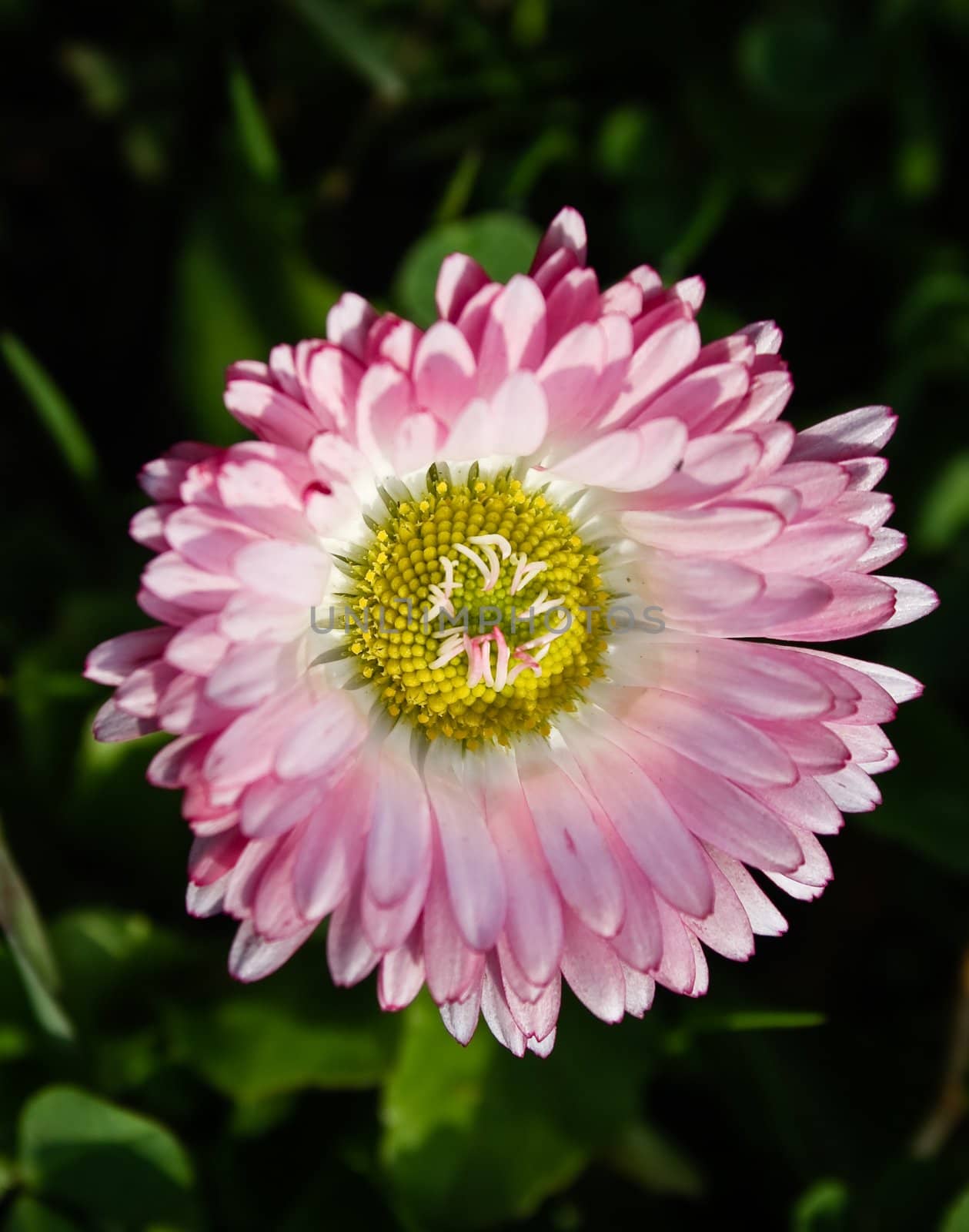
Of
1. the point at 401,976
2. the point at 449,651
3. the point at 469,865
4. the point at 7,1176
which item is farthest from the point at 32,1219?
the point at 449,651

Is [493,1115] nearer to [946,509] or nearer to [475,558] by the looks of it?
[475,558]

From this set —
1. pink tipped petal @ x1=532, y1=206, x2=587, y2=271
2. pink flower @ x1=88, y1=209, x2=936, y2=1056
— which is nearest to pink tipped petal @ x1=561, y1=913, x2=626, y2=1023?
pink flower @ x1=88, y1=209, x2=936, y2=1056

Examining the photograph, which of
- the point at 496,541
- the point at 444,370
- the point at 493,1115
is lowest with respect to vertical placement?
the point at 493,1115

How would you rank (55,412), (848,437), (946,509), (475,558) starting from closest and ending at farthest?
(848,437) < (475,558) < (55,412) < (946,509)

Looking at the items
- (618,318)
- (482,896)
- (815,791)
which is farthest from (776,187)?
(482,896)

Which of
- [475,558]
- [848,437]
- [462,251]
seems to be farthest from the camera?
[462,251]

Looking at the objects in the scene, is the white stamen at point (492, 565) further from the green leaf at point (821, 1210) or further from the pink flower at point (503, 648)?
the green leaf at point (821, 1210)

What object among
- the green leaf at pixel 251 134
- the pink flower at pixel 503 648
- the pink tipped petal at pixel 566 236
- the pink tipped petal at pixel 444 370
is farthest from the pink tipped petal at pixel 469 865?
the green leaf at pixel 251 134
